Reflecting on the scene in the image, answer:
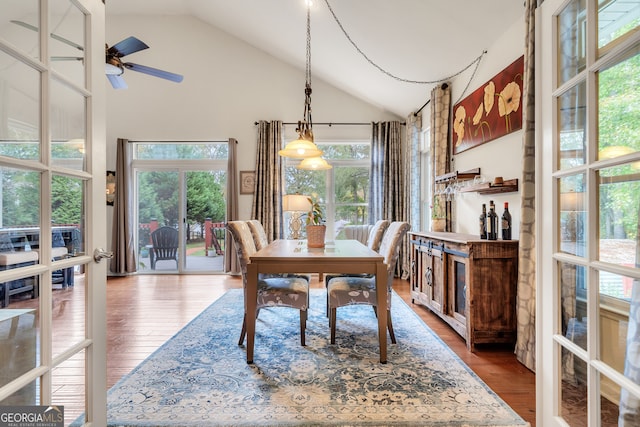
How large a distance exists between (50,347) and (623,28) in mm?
2122

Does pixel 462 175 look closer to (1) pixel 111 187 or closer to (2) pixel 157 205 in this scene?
(2) pixel 157 205

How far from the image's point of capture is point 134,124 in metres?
5.16

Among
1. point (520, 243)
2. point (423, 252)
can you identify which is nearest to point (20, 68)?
point (520, 243)

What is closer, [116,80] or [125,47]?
[125,47]

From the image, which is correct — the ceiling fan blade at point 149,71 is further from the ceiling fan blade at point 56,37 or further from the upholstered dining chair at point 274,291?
the ceiling fan blade at point 56,37

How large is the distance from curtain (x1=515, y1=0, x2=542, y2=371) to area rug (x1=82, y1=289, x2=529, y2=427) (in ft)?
1.51

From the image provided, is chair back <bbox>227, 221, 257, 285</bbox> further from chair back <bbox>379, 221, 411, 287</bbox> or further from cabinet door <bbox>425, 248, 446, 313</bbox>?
cabinet door <bbox>425, 248, 446, 313</bbox>

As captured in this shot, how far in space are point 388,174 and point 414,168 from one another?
0.57m

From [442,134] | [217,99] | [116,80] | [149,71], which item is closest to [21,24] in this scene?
[149,71]

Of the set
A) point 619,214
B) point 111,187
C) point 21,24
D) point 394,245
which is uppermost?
point 21,24

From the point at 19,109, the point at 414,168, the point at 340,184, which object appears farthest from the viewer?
the point at 340,184

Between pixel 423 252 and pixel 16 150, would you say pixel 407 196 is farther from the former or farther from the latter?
pixel 16 150

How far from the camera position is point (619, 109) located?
39.6 inches

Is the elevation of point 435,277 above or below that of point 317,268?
below
